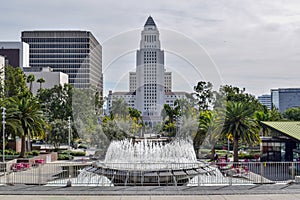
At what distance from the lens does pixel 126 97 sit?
302ft

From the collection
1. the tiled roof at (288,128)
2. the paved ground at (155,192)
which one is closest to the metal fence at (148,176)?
the paved ground at (155,192)

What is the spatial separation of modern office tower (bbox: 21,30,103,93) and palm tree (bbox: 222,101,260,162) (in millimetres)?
98091

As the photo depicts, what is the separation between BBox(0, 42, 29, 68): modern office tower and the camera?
97.9m

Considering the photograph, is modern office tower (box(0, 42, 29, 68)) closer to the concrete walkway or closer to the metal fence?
the metal fence

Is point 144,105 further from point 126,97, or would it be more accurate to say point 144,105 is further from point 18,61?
point 18,61

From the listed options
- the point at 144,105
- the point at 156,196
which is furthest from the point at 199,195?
the point at 144,105

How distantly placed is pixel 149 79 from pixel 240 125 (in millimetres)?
45523

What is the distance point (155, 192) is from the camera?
51.9ft

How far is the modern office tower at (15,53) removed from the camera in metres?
97.9

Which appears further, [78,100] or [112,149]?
[78,100]

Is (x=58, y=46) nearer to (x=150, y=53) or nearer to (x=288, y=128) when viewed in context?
(x=150, y=53)

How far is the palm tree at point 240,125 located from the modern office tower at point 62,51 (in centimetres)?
9809

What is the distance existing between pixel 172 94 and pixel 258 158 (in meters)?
76.2

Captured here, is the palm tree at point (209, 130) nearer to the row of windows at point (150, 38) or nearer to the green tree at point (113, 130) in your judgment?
the green tree at point (113, 130)
